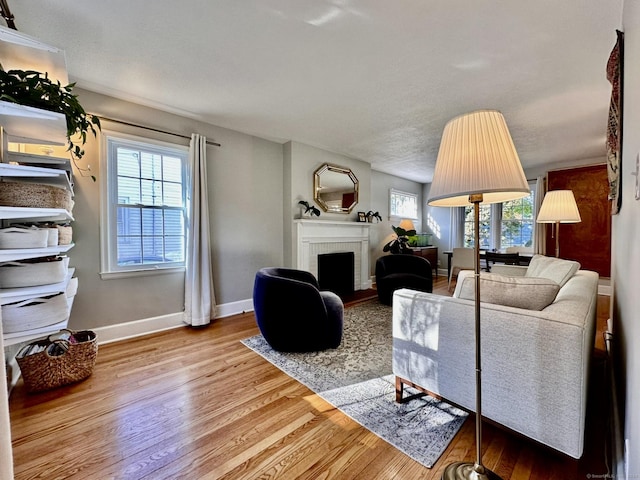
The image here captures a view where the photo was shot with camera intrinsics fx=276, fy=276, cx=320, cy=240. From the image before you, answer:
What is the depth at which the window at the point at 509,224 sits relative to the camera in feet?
18.3

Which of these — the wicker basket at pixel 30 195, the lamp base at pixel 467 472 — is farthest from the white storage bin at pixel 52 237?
the lamp base at pixel 467 472

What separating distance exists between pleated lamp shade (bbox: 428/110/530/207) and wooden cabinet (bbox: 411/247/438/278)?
17.2 ft

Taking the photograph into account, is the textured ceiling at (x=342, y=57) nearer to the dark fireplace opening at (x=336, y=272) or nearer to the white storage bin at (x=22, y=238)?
the white storage bin at (x=22, y=238)

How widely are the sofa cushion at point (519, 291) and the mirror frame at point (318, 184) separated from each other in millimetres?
3211

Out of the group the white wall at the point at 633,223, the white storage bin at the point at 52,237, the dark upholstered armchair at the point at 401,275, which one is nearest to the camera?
the white wall at the point at 633,223

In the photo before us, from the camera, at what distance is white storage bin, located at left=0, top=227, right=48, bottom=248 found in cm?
133

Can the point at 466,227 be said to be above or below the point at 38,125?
below

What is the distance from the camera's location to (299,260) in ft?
13.5

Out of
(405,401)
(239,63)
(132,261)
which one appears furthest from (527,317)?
(132,261)

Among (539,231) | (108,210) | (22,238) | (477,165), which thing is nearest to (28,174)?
(22,238)

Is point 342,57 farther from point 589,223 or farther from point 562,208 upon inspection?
point 589,223

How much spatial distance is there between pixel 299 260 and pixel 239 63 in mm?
2578

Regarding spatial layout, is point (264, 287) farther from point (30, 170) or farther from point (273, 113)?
point (273, 113)

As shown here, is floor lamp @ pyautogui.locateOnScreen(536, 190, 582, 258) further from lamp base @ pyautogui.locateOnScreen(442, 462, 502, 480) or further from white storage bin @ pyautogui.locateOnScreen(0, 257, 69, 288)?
white storage bin @ pyautogui.locateOnScreen(0, 257, 69, 288)
